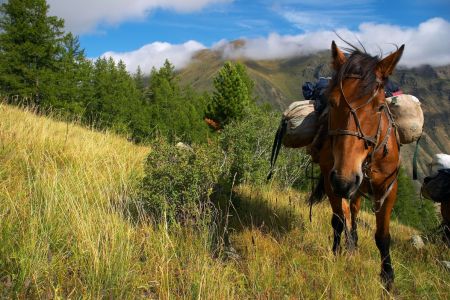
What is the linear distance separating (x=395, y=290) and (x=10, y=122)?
6.31 metres

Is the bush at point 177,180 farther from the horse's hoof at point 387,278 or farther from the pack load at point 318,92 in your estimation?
the horse's hoof at point 387,278

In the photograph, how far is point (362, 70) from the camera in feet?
10.5

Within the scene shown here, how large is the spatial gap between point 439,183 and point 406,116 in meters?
1.40

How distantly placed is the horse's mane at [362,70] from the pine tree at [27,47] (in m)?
23.5

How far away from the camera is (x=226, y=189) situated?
5602 millimetres

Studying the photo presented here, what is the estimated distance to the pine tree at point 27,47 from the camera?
2252 cm

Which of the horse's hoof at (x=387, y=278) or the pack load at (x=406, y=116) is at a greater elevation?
the pack load at (x=406, y=116)

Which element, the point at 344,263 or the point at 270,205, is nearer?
the point at 344,263

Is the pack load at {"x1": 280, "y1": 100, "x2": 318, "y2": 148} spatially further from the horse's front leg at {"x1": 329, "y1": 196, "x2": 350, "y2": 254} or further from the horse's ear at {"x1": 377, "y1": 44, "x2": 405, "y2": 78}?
the horse's ear at {"x1": 377, "y1": 44, "x2": 405, "y2": 78}

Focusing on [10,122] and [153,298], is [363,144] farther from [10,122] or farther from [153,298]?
[10,122]

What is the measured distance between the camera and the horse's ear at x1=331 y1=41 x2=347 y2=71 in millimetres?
3549

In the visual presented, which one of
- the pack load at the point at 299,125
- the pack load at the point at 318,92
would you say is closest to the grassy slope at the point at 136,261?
the pack load at the point at 299,125

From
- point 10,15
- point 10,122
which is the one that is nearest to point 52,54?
point 10,15

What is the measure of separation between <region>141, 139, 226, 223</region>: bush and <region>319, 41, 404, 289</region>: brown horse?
1.74 metres
